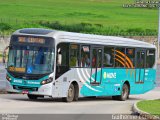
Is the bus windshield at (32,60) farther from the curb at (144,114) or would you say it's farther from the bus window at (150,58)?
the bus window at (150,58)

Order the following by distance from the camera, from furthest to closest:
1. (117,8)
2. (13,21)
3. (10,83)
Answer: (117,8) → (13,21) → (10,83)

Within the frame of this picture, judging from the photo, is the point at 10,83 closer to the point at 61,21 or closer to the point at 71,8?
the point at 61,21

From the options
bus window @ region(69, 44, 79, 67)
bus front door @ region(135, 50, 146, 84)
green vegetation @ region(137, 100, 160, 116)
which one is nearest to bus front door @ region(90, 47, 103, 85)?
bus window @ region(69, 44, 79, 67)

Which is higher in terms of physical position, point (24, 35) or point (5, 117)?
point (24, 35)

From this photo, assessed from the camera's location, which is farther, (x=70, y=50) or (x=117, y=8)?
(x=117, y=8)

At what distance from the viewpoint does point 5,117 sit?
18.6m

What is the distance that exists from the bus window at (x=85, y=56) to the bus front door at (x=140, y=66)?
4.93 m

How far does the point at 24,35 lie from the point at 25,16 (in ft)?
257

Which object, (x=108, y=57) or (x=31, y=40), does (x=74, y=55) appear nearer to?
(x=31, y=40)

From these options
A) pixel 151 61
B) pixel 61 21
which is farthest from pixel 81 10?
pixel 151 61

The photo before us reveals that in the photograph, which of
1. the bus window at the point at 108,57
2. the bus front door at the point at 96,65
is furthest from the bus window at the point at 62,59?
the bus window at the point at 108,57

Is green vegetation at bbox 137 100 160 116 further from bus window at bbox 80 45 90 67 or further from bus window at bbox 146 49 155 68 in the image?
bus window at bbox 146 49 155 68

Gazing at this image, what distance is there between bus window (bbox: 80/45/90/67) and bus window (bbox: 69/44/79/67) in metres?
0.39

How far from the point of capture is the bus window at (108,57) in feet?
97.2
